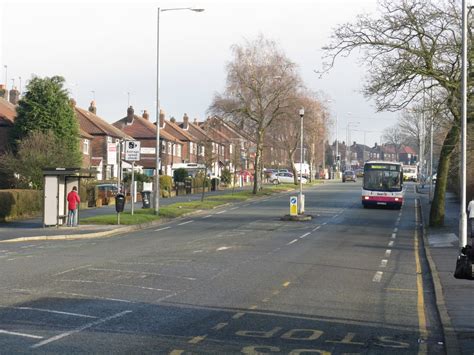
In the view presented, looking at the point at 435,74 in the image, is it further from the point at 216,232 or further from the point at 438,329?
the point at 438,329

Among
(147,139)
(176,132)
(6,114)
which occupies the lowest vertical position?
(147,139)

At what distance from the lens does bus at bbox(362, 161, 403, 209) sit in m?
47.8

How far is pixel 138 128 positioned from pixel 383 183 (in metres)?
48.6

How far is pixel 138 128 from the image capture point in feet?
300

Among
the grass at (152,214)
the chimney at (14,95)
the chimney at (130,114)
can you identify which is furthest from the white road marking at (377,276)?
the chimney at (130,114)

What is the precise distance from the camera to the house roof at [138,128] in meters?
89.9

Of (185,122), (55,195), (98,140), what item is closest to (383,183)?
(55,195)

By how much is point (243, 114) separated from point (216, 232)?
37.0 metres

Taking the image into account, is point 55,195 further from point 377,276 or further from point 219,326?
point 219,326

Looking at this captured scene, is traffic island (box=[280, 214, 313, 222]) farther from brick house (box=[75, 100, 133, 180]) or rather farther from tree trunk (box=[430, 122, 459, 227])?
brick house (box=[75, 100, 133, 180])

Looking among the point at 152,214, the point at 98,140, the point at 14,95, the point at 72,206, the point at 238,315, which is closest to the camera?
the point at 238,315

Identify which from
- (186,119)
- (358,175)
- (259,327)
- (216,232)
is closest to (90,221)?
(216,232)

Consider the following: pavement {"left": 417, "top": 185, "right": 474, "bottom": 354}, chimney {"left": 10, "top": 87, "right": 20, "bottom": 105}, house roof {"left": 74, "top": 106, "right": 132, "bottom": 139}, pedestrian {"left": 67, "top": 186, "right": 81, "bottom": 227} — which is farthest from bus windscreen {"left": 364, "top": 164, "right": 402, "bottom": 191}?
chimney {"left": 10, "top": 87, "right": 20, "bottom": 105}

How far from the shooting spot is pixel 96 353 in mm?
8766
